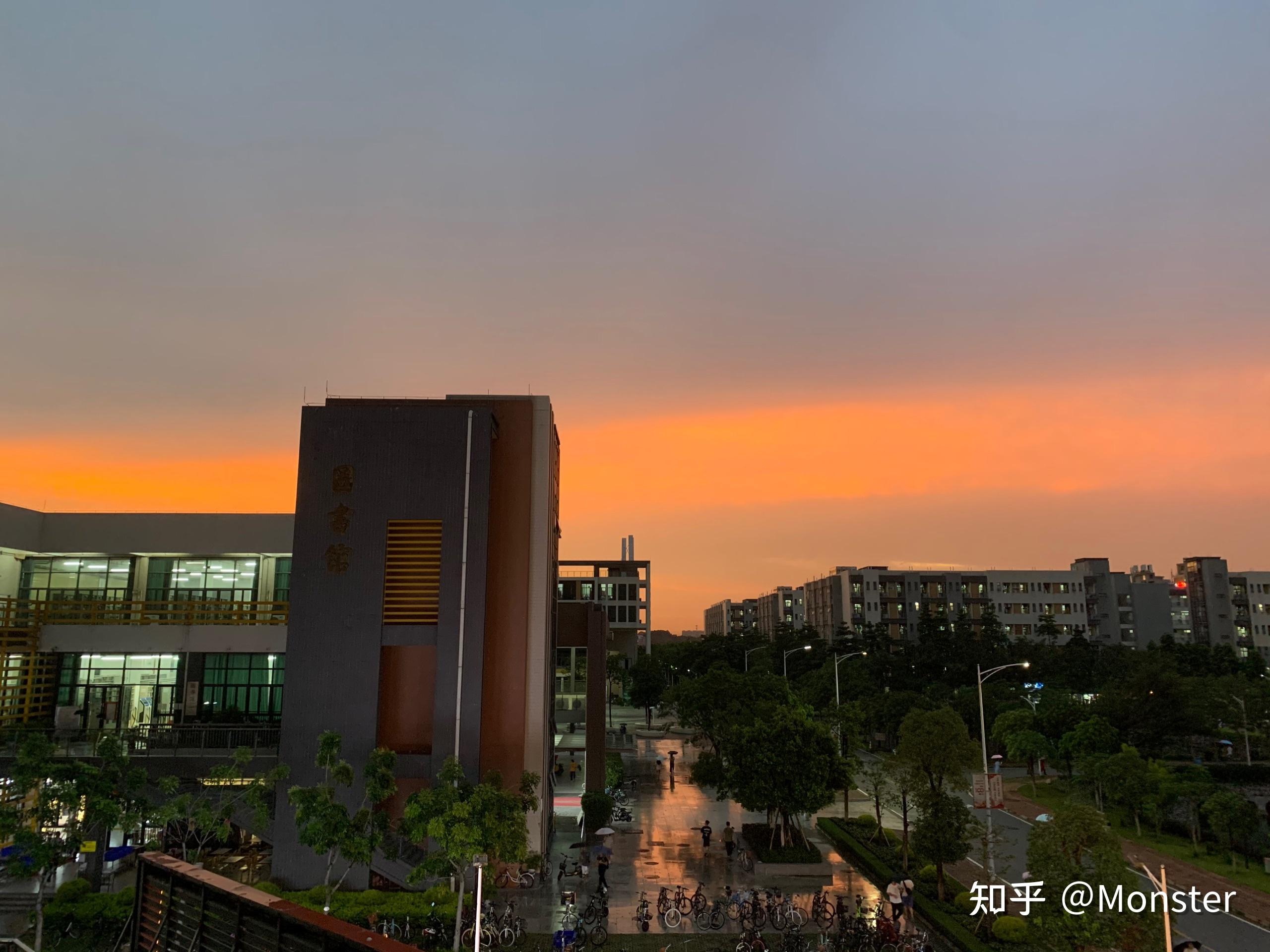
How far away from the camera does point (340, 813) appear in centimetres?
2202

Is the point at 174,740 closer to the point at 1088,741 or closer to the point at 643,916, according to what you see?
the point at 643,916

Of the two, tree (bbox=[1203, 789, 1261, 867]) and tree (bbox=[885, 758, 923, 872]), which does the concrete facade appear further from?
tree (bbox=[1203, 789, 1261, 867])

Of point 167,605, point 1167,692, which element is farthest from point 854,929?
point 1167,692

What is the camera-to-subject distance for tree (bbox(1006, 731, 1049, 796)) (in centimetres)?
4988

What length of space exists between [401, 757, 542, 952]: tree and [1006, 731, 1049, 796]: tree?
37.4 metres

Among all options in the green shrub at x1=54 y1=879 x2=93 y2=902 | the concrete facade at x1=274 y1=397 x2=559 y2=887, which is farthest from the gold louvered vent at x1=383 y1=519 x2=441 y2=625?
the green shrub at x1=54 y1=879 x2=93 y2=902

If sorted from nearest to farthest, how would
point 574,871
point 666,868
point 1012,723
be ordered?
point 574,871, point 666,868, point 1012,723

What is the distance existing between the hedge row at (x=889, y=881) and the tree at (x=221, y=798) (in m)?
18.6

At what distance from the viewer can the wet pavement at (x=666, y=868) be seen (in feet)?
86.7

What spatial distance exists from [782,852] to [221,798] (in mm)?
19943

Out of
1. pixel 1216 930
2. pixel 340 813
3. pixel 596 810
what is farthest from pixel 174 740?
pixel 1216 930

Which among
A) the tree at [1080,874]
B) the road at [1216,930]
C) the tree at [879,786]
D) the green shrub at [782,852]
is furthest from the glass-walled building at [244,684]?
the tree at [1080,874]

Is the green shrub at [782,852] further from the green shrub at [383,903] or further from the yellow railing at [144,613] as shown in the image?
the yellow railing at [144,613]

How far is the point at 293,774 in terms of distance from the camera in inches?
1021
